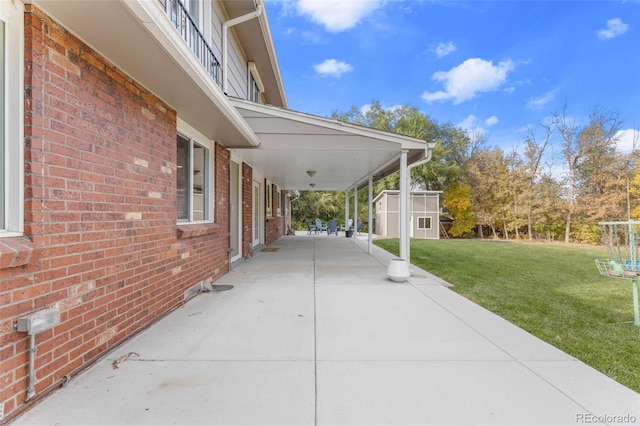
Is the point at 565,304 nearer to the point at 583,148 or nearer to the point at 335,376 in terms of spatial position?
the point at 335,376

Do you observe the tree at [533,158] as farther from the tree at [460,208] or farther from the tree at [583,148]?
the tree at [460,208]

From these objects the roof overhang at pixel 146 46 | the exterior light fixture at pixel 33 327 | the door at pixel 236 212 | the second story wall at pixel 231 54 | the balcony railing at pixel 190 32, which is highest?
the second story wall at pixel 231 54

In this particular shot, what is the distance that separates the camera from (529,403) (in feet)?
6.85

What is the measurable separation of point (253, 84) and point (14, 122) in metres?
7.81

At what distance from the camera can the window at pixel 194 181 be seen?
14.4 ft

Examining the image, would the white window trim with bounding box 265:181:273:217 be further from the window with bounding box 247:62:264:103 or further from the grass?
the grass

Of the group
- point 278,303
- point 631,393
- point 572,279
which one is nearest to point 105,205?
point 278,303

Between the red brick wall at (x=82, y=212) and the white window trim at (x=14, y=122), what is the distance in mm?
35

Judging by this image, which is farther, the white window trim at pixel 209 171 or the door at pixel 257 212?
the door at pixel 257 212

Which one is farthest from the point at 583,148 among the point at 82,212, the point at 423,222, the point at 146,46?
the point at 82,212

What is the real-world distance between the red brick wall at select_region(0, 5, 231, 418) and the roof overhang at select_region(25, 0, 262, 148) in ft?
0.34

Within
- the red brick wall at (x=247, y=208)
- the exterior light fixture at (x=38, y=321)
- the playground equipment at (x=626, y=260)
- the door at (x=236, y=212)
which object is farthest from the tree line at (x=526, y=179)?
the exterior light fixture at (x=38, y=321)

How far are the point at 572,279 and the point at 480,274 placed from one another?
198 cm

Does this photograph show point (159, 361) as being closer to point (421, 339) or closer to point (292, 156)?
point (421, 339)
